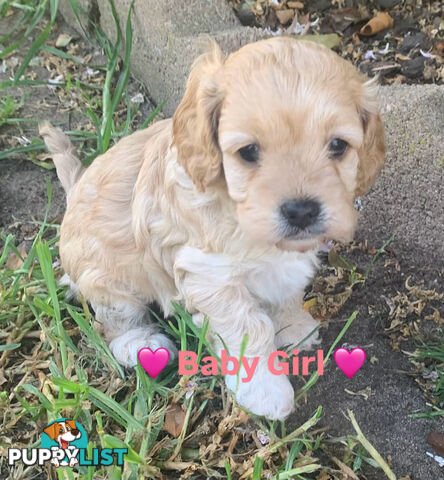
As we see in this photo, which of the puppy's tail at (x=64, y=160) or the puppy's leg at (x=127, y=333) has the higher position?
the puppy's tail at (x=64, y=160)

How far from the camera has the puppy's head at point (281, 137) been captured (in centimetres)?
231

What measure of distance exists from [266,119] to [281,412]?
1494 mm

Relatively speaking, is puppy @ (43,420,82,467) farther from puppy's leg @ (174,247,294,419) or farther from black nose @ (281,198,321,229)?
black nose @ (281,198,321,229)

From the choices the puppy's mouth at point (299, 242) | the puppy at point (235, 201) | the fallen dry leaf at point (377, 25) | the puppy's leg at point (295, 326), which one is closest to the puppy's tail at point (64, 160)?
the puppy at point (235, 201)

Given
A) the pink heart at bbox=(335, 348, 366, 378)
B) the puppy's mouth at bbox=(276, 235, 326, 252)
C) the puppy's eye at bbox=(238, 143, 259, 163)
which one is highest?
the puppy's eye at bbox=(238, 143, 259, 163)

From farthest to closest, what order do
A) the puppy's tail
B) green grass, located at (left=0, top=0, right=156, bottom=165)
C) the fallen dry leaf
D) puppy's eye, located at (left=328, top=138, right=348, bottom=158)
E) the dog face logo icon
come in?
1. the fallen dry leaf
2. green grass, located at (left=0, top=0, right=156, bottom=165)
3. the puppy's tail
4. the dog face logo icon
5. puppy's eye, located at (left=328, top=138, right=348, bottom=158)

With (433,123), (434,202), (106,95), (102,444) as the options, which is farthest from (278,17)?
(102,444)

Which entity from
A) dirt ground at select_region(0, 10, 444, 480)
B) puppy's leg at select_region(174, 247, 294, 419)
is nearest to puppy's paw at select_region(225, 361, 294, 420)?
puppy's leg at select_region(174, 247, 294, 419)

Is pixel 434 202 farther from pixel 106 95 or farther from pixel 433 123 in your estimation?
pixel 106 95

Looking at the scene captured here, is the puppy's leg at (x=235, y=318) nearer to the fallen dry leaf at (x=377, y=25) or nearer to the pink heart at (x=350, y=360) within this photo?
the pink heart at (x=350, y=360)

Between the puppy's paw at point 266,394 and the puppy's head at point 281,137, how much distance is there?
0.86 metres

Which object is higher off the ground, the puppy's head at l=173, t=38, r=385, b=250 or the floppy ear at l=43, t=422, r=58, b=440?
the puppy's head at l=173, t=38, r=385, b=250

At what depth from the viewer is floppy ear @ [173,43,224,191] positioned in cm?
252

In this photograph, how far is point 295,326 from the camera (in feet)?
11.4
